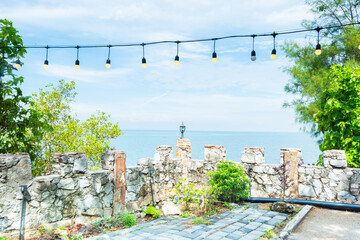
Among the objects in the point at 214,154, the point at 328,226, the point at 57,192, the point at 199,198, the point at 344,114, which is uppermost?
the point at 344,114

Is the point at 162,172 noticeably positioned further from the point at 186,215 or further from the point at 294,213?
the point at 294,213

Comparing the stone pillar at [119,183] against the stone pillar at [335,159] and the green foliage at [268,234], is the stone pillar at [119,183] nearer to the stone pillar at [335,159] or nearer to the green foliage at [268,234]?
the green foliage at [268,234]

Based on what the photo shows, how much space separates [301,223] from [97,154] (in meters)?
7.96

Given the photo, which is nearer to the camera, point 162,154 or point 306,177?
point 306,177

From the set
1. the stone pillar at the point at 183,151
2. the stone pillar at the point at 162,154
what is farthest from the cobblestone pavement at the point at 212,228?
the stone pillar at the point at 183,151

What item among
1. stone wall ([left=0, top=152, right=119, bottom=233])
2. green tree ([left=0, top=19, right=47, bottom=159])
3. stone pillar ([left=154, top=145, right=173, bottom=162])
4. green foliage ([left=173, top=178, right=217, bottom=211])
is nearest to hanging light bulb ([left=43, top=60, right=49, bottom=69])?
green tree ([left=0, top=19, right=47, bottom=159])

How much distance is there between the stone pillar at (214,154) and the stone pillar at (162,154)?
180cm

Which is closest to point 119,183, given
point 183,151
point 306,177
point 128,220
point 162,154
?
point 128,220

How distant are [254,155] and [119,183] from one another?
4.53 m

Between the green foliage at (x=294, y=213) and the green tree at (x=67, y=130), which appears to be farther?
the green tree at (x=67, y=130)

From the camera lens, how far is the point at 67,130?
11.2 m

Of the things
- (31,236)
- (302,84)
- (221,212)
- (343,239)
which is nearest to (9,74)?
(31,236)

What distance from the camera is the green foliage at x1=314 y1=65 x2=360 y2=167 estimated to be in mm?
8648

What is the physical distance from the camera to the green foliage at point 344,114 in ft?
28.4
